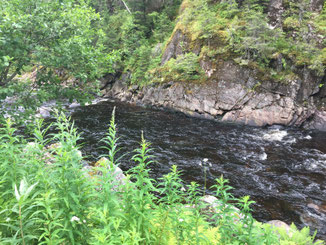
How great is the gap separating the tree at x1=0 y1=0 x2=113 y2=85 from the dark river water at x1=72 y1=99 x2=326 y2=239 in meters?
4.79

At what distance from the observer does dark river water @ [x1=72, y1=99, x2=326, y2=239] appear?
6443mm

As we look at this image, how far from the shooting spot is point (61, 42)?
5359 mm

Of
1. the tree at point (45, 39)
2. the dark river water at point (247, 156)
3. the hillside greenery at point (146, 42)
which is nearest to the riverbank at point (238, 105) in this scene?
the dark river water at point (247, 156)

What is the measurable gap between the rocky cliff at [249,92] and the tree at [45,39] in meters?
12.2

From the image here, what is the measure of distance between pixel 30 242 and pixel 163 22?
30.7 metres

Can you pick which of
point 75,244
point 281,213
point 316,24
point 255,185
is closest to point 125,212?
point 75,244

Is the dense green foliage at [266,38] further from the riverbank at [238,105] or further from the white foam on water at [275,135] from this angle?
the white foam on water at [275,135]

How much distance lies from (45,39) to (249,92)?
47.8 ft

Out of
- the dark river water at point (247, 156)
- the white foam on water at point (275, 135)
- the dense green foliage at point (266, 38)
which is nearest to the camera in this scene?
the dark river water at point (247, 156)

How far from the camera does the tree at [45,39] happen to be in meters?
4.48

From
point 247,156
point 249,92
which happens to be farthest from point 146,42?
point 247,156

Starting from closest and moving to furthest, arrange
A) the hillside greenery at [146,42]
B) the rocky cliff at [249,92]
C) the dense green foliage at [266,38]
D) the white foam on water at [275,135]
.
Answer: the hillside greenery at [146,42] < the white foam on water at [275,135] < the rocky cliff at [249,92] < the dense green foliage at [266,38]

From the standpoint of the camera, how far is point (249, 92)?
15.6 m

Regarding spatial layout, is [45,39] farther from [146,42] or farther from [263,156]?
[146,42]
